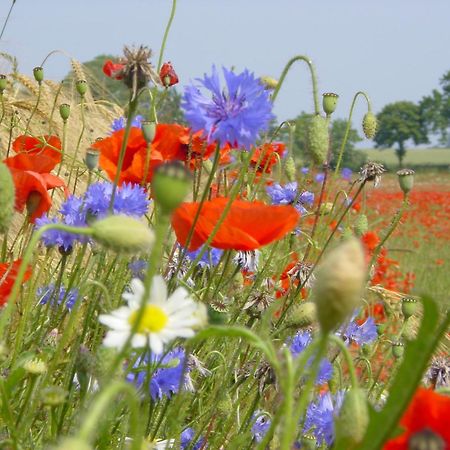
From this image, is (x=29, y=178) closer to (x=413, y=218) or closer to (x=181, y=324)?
(x=181, y=324)

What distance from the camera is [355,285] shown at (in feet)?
1.34

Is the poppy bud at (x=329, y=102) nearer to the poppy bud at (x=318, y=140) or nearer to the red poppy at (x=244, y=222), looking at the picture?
the poppy bud at (x=318, y=140)

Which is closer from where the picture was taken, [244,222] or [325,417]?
[244,222]

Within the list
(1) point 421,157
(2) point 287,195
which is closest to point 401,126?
(1) point 421,157

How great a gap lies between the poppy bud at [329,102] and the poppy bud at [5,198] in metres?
0.71

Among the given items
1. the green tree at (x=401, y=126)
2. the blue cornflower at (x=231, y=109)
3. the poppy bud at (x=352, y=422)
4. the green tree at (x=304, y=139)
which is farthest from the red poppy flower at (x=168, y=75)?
the green tree at (x=401, y=126)

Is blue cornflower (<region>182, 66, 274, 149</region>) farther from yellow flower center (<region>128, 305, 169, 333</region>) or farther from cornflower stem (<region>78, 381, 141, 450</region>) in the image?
cornflower stem (<region>78, 381, 141, 450</region>)

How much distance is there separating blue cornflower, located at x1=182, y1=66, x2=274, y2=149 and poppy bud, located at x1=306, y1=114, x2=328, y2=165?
0.43 ft

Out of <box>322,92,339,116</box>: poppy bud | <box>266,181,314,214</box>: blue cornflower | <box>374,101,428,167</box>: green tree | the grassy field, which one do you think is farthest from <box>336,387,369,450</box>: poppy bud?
<box>374,101,428,167</box>: green tree

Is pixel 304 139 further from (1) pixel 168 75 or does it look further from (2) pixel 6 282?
(1) pixel 168 75

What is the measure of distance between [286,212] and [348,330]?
77 centimetres

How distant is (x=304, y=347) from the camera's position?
116 cm

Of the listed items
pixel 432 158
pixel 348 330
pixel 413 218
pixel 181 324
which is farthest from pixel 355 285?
pixel 432 158

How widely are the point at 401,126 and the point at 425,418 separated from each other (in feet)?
119
